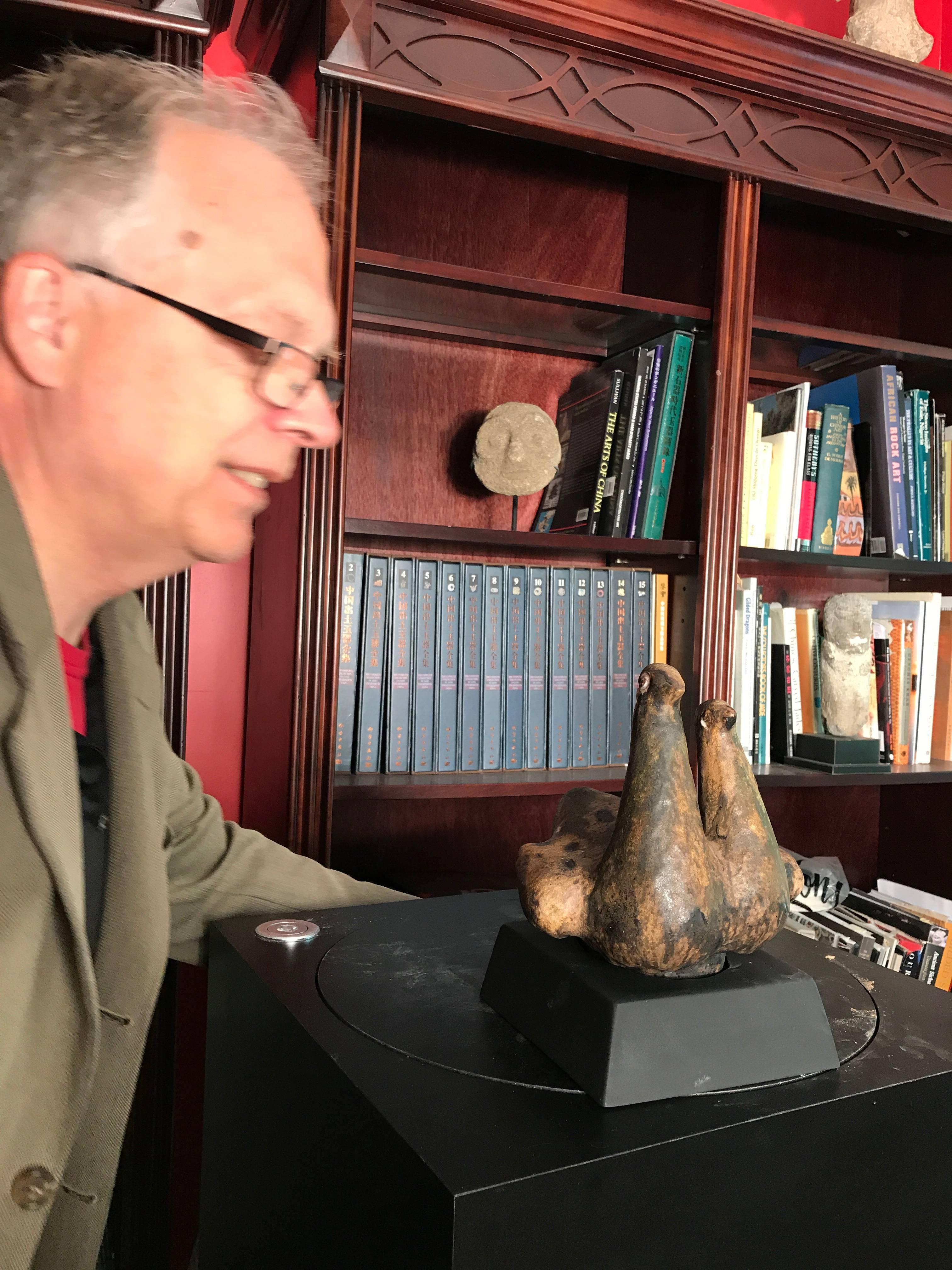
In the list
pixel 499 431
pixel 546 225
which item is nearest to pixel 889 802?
pixel 499 431

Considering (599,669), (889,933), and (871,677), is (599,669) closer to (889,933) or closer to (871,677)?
(871,677)

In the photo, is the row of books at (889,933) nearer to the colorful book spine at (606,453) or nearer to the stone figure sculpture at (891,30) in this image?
the colorful book spine at (606,453)

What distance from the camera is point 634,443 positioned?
171 centimetres

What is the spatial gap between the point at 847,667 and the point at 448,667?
787 mm

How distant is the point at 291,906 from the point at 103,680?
31 cm

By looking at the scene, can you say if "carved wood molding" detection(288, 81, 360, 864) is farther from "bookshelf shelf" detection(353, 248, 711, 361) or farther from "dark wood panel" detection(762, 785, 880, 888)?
"dark wood panel" detection(762, 785, 880, 888)

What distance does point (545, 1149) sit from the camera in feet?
1.73

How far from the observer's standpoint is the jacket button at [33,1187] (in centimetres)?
77

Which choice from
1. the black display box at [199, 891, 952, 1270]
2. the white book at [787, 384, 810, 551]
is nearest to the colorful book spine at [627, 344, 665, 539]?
the white book at [787, 384, 810, 551]

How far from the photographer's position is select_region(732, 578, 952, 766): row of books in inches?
72.8

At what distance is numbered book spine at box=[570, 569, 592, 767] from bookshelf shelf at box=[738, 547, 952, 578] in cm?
28

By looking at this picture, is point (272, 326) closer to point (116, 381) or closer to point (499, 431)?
point (116, 381)

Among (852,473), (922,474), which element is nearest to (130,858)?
(852,473)

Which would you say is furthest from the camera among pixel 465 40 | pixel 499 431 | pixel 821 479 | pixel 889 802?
pixel 889 802
